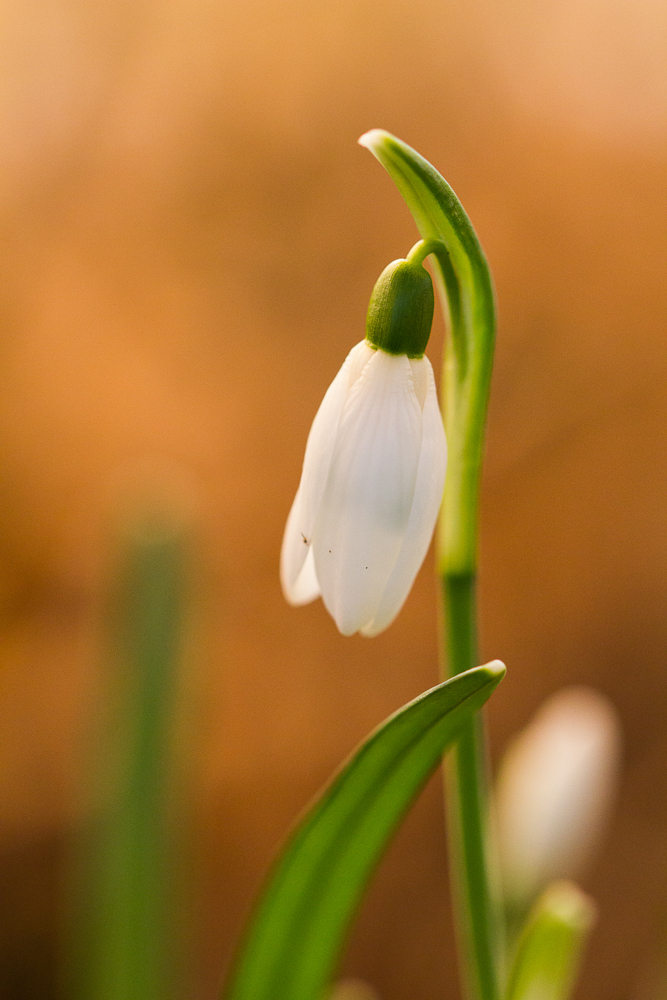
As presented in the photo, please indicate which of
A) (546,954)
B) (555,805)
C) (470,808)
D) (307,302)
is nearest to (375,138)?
(470,808)

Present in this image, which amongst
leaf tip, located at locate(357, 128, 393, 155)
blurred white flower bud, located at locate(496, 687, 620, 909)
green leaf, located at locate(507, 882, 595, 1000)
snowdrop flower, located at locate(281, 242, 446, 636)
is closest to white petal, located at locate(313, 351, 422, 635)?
snowdrop flower, located at locate(281, 242, 446, 636)

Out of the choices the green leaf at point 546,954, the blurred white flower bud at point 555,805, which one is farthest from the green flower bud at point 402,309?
the blurred white flower bud at point 555,805

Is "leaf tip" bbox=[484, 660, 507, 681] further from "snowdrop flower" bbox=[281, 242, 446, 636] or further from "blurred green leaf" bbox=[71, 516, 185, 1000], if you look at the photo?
"blurred green leaf" bbox=[71, 516, 185, 1000]

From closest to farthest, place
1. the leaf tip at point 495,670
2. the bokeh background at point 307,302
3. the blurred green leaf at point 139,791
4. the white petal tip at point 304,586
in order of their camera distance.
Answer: the leaf tip at point 495,670
the white petal tip at point 304,586
the blurred green leaf at point 139,791
the bokeh background at point 307,302

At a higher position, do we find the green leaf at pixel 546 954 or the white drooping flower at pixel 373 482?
the white drooping flower at pixel 373 482

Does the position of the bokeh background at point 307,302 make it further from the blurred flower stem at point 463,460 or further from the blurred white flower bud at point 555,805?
the blurred flower stem at point 463,460

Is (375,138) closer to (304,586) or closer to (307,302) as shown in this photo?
(304,586)
